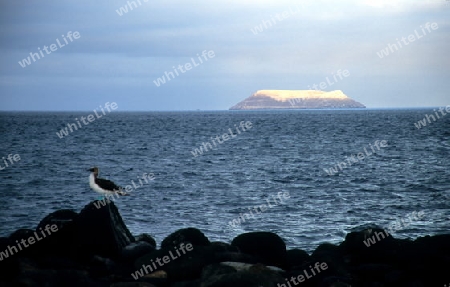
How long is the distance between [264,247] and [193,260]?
195cm

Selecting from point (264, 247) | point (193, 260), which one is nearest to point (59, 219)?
point (193, 260)

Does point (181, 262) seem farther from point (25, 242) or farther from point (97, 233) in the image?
point (25, 242)

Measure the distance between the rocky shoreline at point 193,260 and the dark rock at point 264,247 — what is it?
22mm

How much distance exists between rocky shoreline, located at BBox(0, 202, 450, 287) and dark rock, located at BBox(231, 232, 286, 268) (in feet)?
0.07

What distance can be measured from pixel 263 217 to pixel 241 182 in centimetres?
1147

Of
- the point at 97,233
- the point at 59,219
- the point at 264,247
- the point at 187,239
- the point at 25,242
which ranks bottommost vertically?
the point at 264,247

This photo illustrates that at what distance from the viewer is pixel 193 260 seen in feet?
38.4

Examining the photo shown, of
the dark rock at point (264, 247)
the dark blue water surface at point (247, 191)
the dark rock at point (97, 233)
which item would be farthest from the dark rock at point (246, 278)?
the dark blue water surface at point (247, 191)

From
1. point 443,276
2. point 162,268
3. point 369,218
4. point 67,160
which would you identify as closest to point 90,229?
point 162,268

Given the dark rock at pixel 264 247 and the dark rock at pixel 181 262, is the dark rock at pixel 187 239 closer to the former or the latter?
the dark rock at pixel 264 247

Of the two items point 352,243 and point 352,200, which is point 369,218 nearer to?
point 352,200

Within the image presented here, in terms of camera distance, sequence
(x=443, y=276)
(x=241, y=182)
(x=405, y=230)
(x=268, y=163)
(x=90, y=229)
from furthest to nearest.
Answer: (x=268, y=163) < (x=241, y=182) < (x=405, y=230) < (x=90, y=229) < (x=443, y=276)

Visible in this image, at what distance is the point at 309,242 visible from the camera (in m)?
18.4

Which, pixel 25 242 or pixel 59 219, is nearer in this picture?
pixel 25 242
